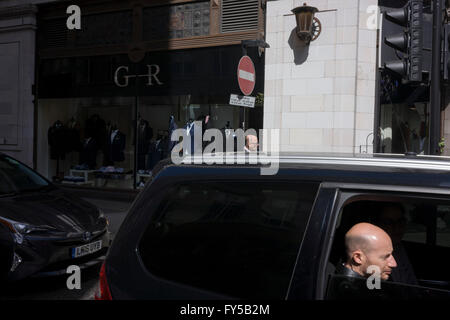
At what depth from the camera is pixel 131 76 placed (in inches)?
457

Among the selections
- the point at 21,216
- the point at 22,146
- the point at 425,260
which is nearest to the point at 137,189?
the point at 22,146

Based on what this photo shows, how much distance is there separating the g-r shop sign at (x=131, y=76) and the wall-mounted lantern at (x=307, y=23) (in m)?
3.75

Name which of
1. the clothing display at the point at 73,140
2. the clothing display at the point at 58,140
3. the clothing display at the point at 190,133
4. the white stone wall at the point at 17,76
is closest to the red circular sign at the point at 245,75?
the clothing display at the point at 190,133

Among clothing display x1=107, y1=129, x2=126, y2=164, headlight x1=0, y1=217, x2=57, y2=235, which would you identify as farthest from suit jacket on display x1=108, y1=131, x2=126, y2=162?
headlight x1=0, y1=217, x2=57, y2=235

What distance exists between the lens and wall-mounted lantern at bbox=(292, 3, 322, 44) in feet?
30.4

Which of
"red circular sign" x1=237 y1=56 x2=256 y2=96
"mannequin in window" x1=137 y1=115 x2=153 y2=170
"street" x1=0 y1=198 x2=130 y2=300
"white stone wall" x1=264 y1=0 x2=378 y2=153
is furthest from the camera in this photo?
"mannequin in window" x1=137 y1=115 x2=153 y2=170

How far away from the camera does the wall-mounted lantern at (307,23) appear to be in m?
9.27

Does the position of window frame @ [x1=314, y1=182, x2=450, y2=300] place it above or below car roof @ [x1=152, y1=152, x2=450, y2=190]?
below

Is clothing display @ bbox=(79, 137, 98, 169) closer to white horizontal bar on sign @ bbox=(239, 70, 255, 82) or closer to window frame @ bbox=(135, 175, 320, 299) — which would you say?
white horizontal bar on sign @ bbox=(239, 70, 255, 82)

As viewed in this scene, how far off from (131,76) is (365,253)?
34.7 feet

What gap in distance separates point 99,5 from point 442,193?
40.2 ft

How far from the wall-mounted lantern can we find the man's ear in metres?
8.19

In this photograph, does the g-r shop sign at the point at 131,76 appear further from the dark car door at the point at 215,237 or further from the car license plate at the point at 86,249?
the dark car door at the point at 215,237

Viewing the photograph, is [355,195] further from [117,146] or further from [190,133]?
[117,146]
